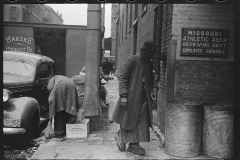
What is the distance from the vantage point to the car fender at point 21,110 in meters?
4.45

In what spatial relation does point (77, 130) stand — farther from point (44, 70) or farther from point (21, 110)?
point (44, 70)

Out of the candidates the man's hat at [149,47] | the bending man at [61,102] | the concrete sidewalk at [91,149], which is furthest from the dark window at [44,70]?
the man's hat at [149,47]

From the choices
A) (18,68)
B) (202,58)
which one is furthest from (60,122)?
(202,58)

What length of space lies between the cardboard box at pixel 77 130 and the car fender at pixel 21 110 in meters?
0.81

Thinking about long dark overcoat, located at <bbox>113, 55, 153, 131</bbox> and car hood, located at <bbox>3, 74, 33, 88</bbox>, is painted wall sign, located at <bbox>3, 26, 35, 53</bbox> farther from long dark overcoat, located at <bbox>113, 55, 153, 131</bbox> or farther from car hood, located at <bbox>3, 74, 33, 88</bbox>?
long dark overcoat, located at <bbox>113, 55, 153, 131</bbox>

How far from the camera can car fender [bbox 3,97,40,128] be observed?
14.6 feet

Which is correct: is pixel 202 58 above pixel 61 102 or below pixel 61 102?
above

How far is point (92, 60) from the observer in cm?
566

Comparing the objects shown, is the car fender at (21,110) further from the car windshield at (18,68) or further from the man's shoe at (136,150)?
the man's shoe at (136,150)

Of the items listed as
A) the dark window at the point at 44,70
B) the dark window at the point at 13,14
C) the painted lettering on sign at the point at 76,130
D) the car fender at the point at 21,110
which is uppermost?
the dark window at the point at 13,14

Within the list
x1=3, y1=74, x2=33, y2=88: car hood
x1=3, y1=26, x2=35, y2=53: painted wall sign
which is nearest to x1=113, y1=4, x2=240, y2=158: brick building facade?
x1=3, y1=74, x2=33, y2=88: car hood

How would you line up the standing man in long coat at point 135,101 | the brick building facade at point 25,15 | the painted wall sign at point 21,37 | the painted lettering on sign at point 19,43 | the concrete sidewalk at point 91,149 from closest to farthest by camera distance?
the concrete sidewalk at point 91,149 < the standing man in long coat at point 135,101 < the painted lettering on sign at point 19,43 < the painted wall sign at point 21,37 < the brick building facade at point 25,15

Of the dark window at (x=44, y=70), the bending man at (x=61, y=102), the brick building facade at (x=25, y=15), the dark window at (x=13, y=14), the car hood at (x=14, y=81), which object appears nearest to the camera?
the car hood at (x=14, y=81)

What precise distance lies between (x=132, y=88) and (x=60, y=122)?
1939 mm
